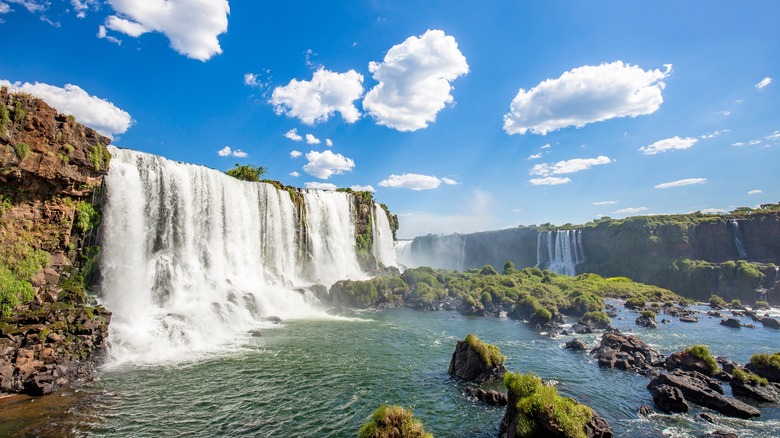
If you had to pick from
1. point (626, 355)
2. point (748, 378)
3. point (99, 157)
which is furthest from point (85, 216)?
point (748, 378)

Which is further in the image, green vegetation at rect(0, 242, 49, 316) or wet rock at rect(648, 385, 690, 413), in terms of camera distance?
green vegetation at rect(0, 242, 49, 316)

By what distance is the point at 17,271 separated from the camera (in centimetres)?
1862

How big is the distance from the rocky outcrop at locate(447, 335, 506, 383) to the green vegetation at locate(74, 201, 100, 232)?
78.9 ft

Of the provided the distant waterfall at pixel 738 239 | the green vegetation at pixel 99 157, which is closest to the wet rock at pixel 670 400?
the green vegetation at pixel 99 157

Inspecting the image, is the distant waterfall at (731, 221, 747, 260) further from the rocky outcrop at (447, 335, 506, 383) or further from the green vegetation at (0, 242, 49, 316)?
the green vegetation at (0, 242, 49, 316)

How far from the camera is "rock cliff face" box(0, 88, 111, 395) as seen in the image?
15.9 meters

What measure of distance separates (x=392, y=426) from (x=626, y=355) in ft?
61.4

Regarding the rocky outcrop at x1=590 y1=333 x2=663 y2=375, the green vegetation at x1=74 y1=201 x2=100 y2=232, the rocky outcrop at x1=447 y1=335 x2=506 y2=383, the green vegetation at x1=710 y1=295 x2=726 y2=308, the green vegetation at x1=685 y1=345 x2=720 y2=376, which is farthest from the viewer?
the green vegetation at x1=710 y1=295 x2=726 y2=308

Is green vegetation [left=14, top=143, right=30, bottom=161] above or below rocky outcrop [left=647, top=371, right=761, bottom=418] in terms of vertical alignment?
above

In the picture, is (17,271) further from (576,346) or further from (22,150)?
(576,346)

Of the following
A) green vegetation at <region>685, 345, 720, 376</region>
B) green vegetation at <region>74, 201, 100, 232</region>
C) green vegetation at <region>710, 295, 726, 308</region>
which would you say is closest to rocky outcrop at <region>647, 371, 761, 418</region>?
green vegetation at <region>685, 345, 720, 376</region>

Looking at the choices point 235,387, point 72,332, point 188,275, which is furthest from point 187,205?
point 235,387

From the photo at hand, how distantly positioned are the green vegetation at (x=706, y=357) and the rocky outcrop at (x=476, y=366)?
10215 mm

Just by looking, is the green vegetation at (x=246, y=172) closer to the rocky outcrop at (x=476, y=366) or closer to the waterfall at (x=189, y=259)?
the waterfall at (x=189, y=259)
